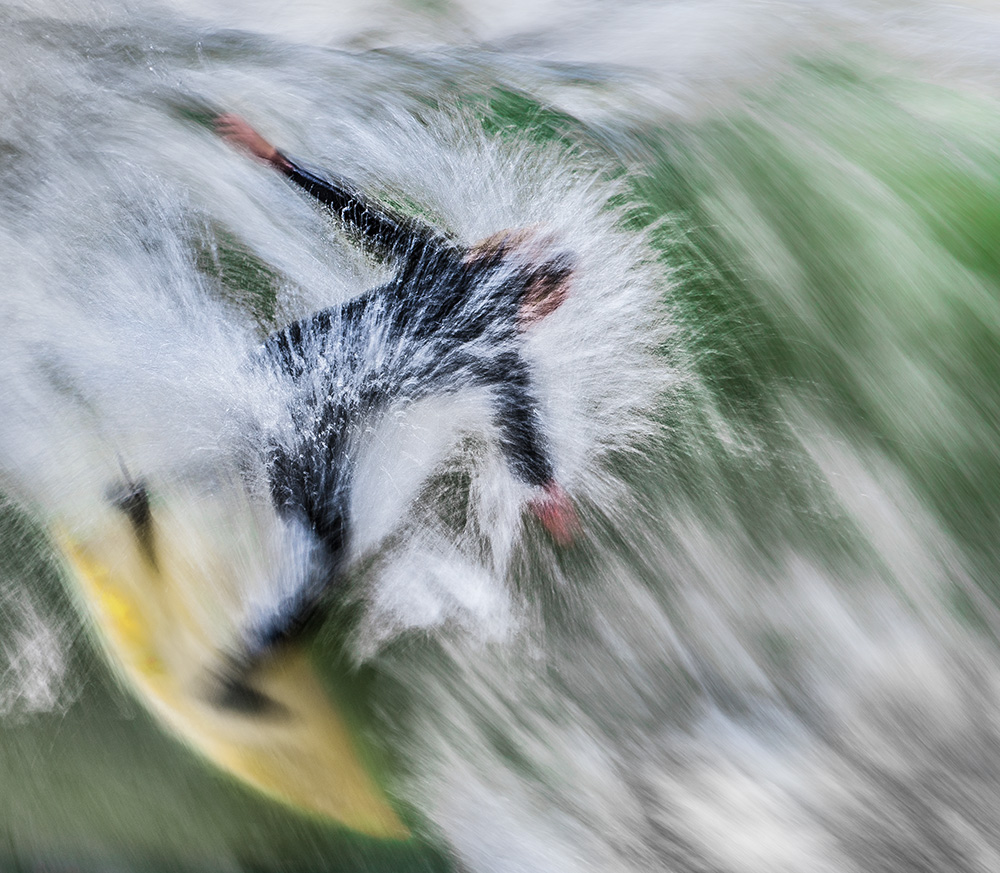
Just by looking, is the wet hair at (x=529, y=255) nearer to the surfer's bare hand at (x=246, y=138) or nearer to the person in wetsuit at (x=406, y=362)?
the person in wetsuit at (x=406, y=362)

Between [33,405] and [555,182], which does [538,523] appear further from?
[33,405]

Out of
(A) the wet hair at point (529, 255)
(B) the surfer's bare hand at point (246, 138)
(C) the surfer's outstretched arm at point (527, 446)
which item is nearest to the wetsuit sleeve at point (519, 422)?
(C) the surfer's outstretched arm at point (527, 446)

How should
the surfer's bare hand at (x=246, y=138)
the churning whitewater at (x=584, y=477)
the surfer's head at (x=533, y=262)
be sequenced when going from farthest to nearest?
the surfer's bare hand at (x=246, y=138) → the surfer's head at (x=533, y=262) → the churning whitewater at (x=584, y=477)

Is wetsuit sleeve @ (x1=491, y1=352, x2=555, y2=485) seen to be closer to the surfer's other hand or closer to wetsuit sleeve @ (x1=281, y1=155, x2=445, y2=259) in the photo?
the surfer's other hand

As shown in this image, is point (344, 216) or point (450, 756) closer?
point (450, 756)

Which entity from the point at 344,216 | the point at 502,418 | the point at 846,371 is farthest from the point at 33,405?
the point at 846,371

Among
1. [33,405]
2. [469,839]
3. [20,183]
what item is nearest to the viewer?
[469,839]

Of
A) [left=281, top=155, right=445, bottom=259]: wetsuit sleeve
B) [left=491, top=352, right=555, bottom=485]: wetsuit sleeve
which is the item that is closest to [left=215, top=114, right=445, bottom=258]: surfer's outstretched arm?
[left=281, top=155, right=445, bottom=259]: wetsuit sleeve
